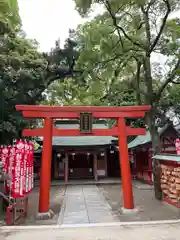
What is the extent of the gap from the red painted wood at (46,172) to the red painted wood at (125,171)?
8.98 ft

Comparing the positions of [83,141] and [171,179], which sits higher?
[83,141]

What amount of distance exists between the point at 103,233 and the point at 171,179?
4.07 metres

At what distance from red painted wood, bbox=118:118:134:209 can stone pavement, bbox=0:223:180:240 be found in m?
2.10

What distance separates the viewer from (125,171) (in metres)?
8.81

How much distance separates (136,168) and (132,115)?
1171cm

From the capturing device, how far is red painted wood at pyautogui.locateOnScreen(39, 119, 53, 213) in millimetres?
8117

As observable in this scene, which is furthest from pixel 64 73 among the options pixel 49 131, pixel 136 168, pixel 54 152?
pixel 136 168

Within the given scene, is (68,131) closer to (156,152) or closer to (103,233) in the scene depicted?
(103,233)

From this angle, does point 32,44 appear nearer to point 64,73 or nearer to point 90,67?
point 64,73

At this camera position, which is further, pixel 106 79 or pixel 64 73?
pixel 64 73

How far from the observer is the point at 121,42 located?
1038cm

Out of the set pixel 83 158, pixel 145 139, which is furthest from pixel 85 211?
pixel 83 158

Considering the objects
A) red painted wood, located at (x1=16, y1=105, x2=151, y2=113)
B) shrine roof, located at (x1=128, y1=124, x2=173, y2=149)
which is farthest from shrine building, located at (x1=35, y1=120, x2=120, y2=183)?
red painted wood, located at (x1=16, y1=105, x2=151, y2=113)

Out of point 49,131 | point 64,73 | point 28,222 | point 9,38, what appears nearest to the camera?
point 28,222
